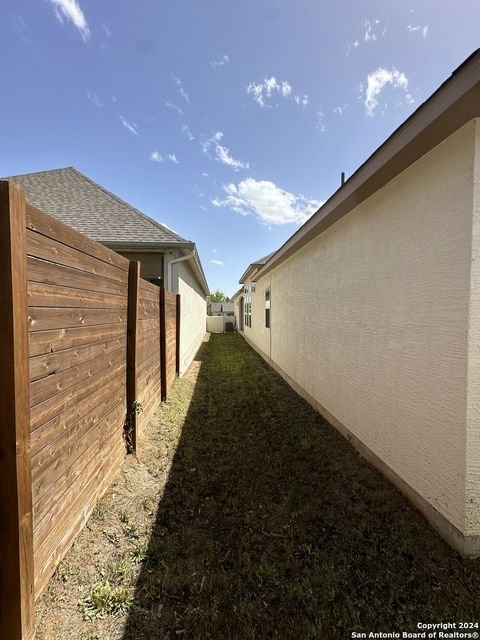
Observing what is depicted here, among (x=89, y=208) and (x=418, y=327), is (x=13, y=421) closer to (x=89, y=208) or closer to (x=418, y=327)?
(x=418, y=327)

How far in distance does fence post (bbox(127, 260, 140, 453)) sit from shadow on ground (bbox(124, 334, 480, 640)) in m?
0.67

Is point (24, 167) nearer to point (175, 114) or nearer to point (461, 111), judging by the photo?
point (175, 114)

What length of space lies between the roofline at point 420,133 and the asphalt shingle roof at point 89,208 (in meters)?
4.05

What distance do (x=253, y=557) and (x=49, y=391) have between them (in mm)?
1809

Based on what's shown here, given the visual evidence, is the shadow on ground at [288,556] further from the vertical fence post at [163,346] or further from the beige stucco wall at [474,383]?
the vertical fence post at [163,346]

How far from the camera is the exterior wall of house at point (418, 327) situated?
1.99 metres

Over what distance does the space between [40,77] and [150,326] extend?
20.6 ft

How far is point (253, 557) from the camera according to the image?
1.97 m

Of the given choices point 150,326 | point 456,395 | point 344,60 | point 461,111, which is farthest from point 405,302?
point 344,60

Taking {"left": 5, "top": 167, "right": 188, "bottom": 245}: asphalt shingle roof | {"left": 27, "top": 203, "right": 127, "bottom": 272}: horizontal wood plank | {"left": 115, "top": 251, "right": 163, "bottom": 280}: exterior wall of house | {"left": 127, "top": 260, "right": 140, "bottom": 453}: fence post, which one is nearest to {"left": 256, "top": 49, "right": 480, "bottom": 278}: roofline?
{"left": 27, "top": 203, "right": 127, "bottom": 272}: horizontal wood plank

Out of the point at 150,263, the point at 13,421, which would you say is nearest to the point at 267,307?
the point at 150,263

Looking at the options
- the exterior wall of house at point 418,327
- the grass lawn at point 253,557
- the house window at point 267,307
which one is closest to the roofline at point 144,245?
the exterior wall of house at point 418,327

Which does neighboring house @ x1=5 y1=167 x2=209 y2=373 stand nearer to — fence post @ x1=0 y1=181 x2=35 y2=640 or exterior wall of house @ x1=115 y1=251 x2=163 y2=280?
exterior wall of house @ x1=115 y1=251 x2=163 y2=280

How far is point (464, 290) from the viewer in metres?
2.02
